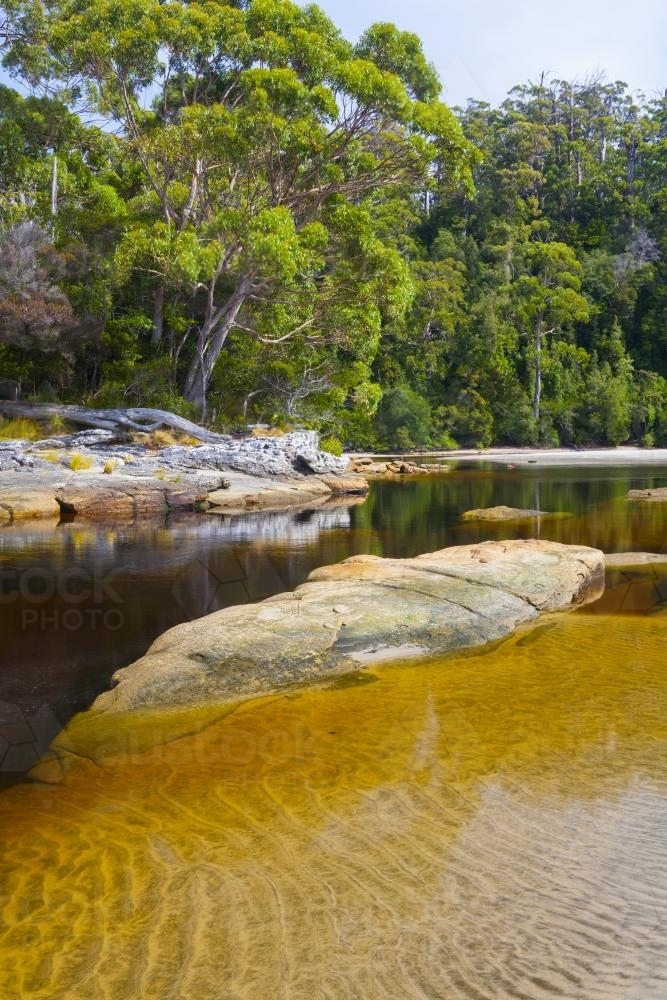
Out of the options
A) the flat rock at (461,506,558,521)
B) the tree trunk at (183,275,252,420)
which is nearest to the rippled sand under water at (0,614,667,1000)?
the flat rock at (461,506,558,521)

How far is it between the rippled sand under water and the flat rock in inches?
450

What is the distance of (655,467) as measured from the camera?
124 ft

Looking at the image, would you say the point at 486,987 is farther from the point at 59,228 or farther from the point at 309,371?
the point at 309,371

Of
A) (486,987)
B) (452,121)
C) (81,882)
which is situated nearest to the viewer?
(486,987)

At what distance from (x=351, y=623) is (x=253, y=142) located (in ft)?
72.0

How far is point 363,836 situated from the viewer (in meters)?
3.89

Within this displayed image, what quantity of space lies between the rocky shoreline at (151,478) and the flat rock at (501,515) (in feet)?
19.8

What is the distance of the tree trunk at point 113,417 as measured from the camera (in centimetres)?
2423

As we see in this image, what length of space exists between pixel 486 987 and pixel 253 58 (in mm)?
29948

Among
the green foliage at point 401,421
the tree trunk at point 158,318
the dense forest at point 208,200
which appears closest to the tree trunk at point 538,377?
the green foliage at point 401,421

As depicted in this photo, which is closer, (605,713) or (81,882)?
(81,882)

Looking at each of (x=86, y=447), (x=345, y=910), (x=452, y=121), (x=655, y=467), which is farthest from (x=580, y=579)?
(x=655, y=467)

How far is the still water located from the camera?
290 centimetres

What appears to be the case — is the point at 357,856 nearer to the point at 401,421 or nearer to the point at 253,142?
the point at 253,142
